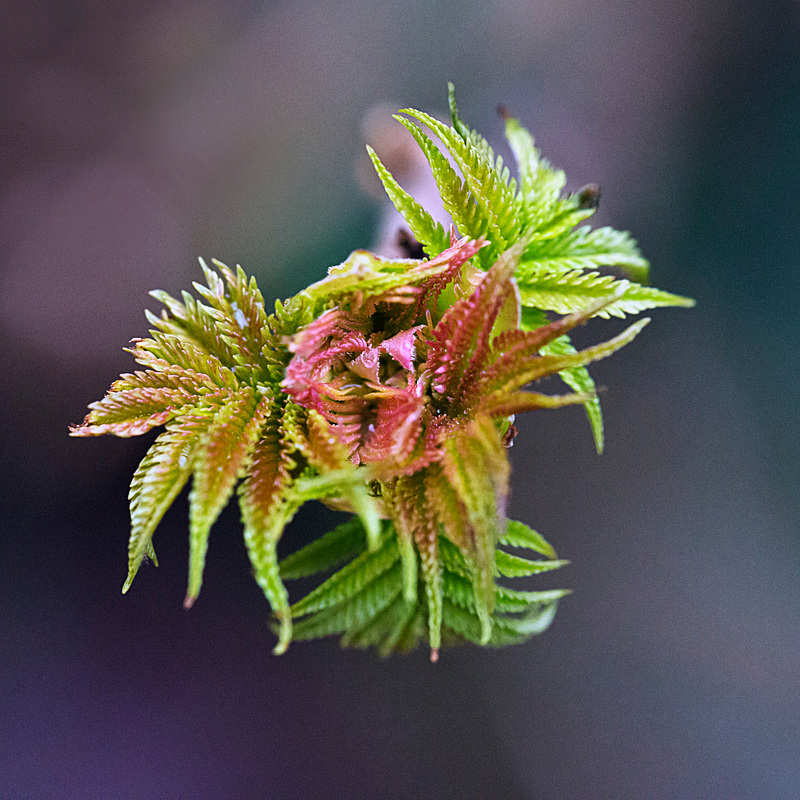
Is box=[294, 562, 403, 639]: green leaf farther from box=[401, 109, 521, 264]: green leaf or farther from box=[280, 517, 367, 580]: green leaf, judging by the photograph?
box=[401, 109, 521, 264]: green leaf

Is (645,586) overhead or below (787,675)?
overhead

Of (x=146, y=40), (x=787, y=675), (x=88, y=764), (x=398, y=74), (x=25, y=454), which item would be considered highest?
(x=146, y=40)

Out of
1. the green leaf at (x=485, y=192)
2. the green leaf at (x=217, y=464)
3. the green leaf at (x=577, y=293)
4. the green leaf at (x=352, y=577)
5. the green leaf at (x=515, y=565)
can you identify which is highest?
the green leaf at (x=485, y=192)

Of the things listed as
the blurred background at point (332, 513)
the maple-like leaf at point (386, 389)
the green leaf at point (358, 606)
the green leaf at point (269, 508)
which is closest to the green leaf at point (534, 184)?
the maple-like leaf at point (386, 389)

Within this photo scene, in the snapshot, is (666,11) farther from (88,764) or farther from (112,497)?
(88,764)

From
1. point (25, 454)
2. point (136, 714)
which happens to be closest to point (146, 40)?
point (25, 454)

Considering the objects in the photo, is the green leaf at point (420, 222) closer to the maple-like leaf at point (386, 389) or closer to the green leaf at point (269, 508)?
the maple-like leaf at point (386, 389)

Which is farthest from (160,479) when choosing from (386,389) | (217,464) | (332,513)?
(332,513)

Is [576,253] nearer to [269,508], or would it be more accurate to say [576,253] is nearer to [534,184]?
[534,184]

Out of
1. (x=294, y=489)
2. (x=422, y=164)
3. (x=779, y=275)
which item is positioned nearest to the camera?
(x=294, y=489)
